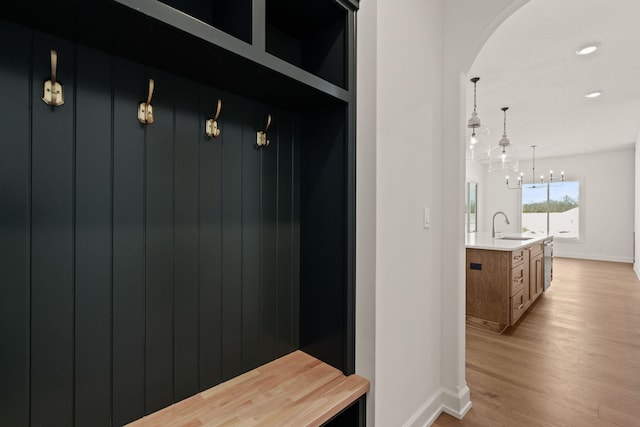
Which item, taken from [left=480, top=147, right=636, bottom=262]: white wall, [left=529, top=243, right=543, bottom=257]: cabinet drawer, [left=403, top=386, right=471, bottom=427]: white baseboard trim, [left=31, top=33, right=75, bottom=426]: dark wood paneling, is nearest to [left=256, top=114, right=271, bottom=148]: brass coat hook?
[left=31, top=33, right=75, bottom=426]: dark wood paneling

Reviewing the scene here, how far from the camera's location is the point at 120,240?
95 cm

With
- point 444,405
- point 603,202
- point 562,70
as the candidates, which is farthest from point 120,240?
point 603,202

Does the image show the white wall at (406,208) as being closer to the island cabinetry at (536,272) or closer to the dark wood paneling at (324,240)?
the dark wood paneling at (324,240)

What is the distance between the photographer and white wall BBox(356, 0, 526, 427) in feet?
4.25

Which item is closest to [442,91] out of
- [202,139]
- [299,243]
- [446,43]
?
[446,43]

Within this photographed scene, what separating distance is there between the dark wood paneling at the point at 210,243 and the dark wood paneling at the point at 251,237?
0.10 m

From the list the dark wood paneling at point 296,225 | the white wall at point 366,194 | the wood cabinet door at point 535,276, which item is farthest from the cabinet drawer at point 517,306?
the dark wood paneling at point 296,225

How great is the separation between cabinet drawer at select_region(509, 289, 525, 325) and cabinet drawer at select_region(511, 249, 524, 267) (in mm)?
358

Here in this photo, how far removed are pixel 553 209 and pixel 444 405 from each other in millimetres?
8952

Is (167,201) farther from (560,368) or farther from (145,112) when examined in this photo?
(560,368)

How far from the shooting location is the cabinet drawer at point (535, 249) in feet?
12.5

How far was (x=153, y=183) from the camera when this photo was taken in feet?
3.35

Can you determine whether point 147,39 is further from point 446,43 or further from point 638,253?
point 638,253

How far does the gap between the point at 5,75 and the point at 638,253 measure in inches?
354
